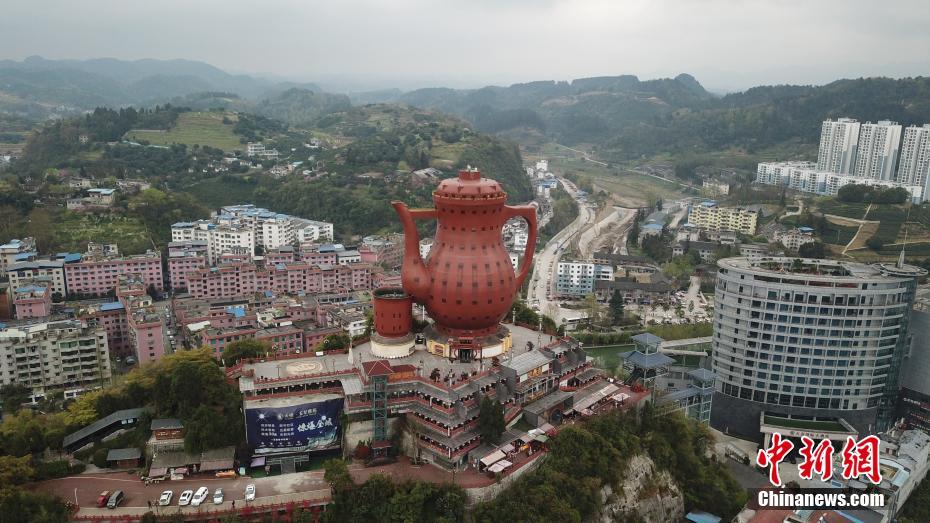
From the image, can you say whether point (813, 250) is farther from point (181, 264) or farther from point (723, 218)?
point (181, 264)

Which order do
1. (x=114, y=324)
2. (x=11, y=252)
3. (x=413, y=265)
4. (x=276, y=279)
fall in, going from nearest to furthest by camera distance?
(x=413, y=265)
(x=114, y=324)
(x=11, y=252)
(x=276, y=279)

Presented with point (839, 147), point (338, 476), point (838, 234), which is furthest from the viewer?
point (839, 147)

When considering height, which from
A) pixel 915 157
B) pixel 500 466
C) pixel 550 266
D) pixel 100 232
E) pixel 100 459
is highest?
pixel 915 157

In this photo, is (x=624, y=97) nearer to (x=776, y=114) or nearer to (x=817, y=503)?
(x=776, y=114)

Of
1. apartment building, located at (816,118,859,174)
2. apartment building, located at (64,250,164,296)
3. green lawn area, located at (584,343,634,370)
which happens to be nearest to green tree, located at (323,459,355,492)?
green lawn area, located at (584,343,634,370)

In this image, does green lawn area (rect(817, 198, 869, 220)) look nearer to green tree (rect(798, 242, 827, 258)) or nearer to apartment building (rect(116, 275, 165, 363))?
green tree (rect(798, 242, 827, 258))

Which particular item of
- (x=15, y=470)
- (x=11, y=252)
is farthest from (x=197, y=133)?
(x=15, y=470)
